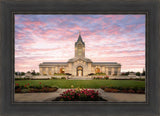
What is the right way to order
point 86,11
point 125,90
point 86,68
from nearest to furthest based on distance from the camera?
1. point 86,11
2. point 125,90
3. point 86,68

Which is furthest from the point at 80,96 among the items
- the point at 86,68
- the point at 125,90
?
the point at 86,68

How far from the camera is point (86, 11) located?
91.4 inches

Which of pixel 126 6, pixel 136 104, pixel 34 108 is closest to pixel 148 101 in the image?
pixel 136 104

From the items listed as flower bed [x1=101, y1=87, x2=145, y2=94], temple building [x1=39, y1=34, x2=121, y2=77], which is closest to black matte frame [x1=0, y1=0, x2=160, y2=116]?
flower bed [x1=101, y1=87, x2=145, y2=94]

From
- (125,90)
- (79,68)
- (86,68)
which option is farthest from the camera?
(86,68)

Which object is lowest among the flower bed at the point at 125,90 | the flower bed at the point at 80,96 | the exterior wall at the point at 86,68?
the flower bed at the point at 80,96

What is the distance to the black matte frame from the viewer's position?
221 centimetres

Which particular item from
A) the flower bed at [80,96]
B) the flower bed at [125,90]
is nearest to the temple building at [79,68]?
the flower bed at [125,90]

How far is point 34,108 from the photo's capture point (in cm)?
223

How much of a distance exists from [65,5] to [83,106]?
83.1 inches

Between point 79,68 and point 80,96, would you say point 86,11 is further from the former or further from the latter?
point 79,68

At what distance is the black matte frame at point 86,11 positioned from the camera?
221 cm

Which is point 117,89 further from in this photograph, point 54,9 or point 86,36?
point 54,9

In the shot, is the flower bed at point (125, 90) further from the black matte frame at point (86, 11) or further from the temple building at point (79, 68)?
the temple building at point (79, 68)
